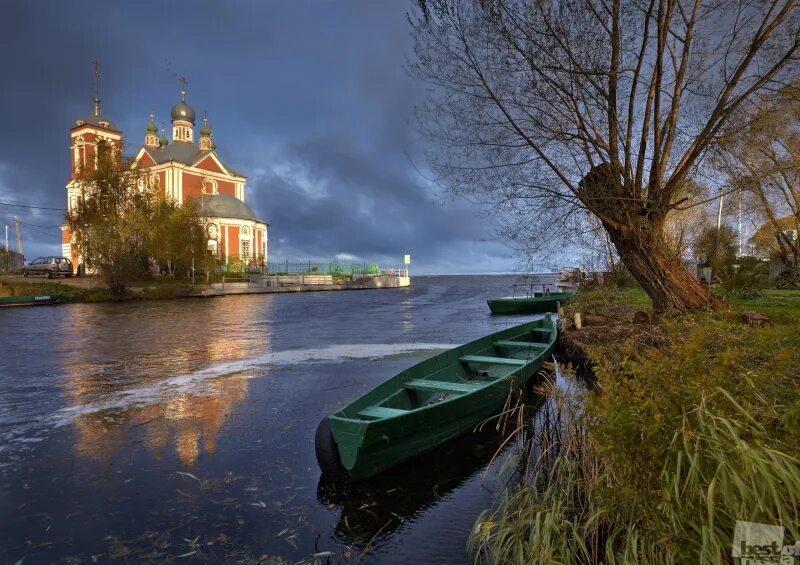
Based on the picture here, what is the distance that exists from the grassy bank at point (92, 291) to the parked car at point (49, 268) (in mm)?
9168

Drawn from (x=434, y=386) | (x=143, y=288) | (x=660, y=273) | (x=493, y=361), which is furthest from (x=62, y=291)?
(x=660, y=273)

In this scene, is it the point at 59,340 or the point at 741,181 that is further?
the point at 59,340

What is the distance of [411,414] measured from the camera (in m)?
5.00

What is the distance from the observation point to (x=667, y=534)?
2.26 meters

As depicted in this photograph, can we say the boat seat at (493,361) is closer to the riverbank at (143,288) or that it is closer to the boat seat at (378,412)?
the boat seat at (378,412)

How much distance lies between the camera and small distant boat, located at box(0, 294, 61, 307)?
27.4 m

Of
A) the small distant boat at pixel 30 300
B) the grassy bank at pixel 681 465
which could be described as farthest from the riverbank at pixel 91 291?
the grassy bank at pixel 681 465

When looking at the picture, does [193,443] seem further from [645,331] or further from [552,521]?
[645,331]

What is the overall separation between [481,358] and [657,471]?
589 cm

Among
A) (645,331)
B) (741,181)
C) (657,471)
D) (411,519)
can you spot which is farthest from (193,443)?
(741,181)

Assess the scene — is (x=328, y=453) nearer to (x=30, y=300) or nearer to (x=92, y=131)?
(x=30, y=300)

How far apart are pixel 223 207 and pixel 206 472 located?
172ft

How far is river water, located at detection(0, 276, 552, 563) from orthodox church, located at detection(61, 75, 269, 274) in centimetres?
4159

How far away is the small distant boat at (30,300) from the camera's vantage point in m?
27.4
